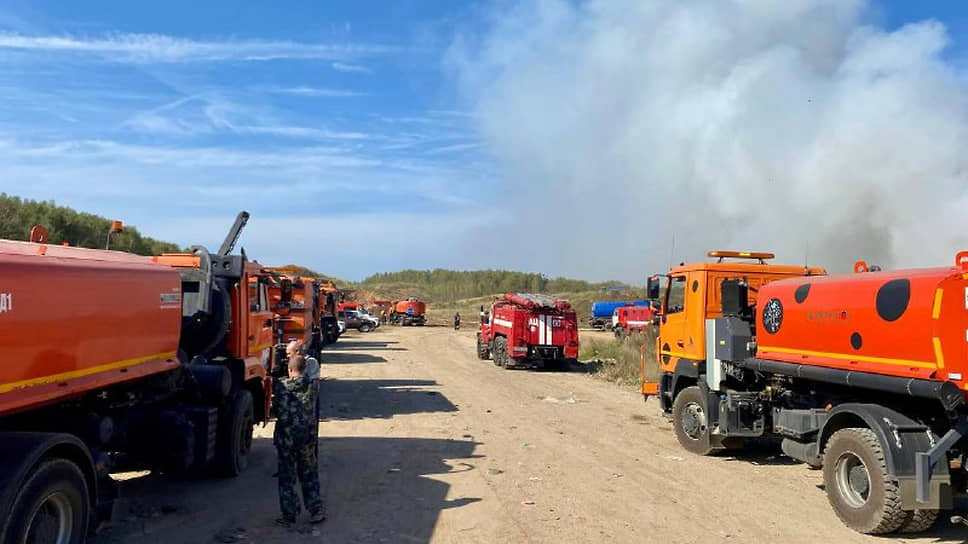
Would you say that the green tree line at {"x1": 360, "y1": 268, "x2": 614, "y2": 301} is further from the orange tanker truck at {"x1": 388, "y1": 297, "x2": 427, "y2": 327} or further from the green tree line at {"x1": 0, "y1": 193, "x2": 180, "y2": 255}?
the green tree line at {"x1": 0, "y1": 193, "x2": 180, "y2": 255}

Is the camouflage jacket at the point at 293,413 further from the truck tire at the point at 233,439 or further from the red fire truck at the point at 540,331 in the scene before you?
the red fire truck at the point at 540,331

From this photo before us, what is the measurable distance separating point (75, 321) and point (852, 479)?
6991 mm

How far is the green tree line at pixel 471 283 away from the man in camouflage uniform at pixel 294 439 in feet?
352

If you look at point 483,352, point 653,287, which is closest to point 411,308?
point 483,352

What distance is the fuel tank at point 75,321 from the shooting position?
418 cm

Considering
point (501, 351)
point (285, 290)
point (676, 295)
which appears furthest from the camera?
point (501, 351)

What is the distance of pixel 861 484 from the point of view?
6.76 metres

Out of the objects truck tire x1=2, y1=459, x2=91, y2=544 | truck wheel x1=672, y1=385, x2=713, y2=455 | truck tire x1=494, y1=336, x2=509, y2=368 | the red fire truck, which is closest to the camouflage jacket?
truck tire x1=2, y1=459, x2=91, y2=544

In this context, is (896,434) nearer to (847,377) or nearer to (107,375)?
(847,377)

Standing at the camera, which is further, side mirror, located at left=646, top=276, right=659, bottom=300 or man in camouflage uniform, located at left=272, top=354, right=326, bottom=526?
side mirror, located at left=646, top=276, right=659, bottom=300

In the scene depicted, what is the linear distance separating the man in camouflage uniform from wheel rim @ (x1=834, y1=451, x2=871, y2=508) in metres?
5.11

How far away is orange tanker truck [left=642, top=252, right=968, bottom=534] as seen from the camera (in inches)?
235

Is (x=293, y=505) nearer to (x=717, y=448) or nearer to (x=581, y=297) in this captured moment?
(x=717, y=448)

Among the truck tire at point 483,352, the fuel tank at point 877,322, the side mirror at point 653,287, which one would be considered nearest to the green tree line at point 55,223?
the truck tire at point 483,352
